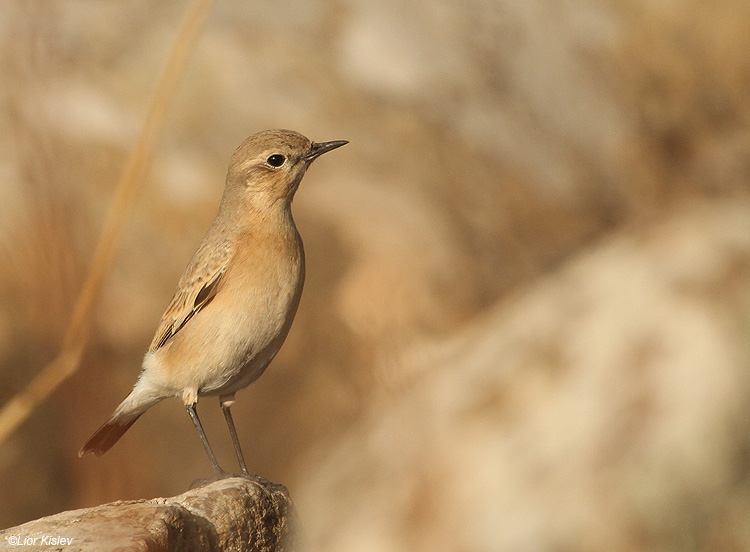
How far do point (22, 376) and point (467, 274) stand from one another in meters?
3.71

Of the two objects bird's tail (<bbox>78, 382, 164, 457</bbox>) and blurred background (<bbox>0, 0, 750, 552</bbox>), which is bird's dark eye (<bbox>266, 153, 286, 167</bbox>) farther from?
bird's tail (<bbox>78, 382, 164, 457</bbox>)

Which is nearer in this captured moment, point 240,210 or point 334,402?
point 240,210

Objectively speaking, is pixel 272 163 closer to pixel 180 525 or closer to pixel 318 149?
pixel 318 149

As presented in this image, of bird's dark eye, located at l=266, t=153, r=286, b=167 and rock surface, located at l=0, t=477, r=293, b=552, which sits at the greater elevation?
bird's dark eye, located at l=266, t=153, r=286, b=167

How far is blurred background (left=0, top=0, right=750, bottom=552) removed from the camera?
4.39 m

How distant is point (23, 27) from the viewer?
4309 millimetres

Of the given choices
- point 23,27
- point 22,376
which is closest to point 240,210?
point 23,27

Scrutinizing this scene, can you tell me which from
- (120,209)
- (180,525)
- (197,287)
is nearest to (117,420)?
(197,287)

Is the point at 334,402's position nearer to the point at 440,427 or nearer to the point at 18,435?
the point at 440,427

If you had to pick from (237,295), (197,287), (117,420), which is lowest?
(117,420)

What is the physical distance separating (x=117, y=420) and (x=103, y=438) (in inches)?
5.3

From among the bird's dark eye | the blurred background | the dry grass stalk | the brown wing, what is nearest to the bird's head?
the bird's dark eye

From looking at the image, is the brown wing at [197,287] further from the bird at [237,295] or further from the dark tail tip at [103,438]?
the dark tail tip at [103,438]

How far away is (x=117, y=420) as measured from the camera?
16.7ft
